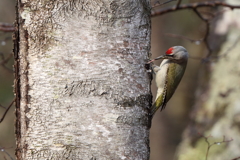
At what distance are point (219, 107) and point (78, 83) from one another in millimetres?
3860

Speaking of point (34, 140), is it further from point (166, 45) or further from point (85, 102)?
point (166, 45)

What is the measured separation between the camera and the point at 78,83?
212cm

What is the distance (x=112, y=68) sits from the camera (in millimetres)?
2203

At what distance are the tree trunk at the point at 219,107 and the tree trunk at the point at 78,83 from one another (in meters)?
2.82

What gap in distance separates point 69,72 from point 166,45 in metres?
7.06

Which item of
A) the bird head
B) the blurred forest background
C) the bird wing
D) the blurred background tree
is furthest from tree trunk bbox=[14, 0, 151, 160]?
the blurred forest background

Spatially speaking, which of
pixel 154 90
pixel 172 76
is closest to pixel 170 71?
pixel 172 76

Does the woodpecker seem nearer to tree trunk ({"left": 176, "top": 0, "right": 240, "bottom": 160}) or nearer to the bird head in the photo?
the bird head

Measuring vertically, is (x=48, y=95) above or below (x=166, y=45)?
above

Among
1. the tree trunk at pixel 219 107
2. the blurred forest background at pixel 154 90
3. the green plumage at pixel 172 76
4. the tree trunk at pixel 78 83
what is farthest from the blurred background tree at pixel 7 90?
the tree trunk at pixel 78 83

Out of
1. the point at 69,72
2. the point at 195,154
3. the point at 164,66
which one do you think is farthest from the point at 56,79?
the point at 195,154

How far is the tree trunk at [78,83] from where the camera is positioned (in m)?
2.09

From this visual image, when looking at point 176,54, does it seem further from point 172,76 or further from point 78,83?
point 78,83

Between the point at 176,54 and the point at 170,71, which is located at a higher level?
the point at 176,54
